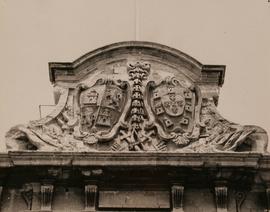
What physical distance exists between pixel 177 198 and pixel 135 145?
110 cm

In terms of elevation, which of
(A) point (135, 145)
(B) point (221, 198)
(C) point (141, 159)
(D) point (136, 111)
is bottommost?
(B) point (221, 198)

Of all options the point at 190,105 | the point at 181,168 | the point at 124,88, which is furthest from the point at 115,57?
the point at 181,168

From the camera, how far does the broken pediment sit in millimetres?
12453

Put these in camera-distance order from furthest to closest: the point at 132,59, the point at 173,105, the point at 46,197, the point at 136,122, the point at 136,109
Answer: the point at 132,59
the point at 173,105
the point at 136,109
the point at 136,122
the point at 46,197

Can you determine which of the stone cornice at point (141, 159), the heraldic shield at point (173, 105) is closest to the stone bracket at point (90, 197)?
the stone cornice at point (141, 159)

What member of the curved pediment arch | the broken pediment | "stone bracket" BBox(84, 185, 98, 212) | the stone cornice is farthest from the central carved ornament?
"stone bracket" BBox(84, 185, 98, 212)

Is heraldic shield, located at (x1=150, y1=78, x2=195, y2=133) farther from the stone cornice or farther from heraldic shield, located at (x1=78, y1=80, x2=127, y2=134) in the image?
the stone cornice

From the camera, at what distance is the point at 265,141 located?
12500 mm

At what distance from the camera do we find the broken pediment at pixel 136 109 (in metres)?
12.5

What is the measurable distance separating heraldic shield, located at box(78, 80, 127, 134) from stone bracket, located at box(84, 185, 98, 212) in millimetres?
1119

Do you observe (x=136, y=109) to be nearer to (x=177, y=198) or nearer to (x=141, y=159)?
(x=141, y=159)

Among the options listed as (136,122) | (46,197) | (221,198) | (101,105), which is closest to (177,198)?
(221,198)

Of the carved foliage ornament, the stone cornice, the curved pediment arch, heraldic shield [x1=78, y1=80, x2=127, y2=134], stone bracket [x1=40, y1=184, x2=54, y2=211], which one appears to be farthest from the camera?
the curved pediment arch

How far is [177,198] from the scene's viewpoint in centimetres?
1188
